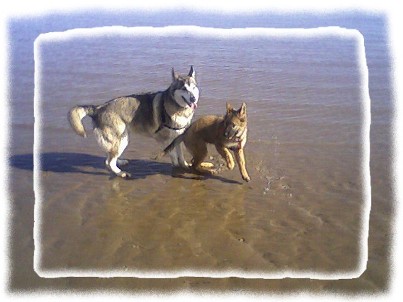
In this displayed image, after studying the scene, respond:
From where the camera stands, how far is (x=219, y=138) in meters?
6.14

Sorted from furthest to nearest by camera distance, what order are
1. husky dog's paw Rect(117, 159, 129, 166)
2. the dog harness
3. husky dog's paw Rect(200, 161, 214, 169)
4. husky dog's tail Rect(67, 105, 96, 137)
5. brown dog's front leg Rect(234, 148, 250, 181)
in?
husky dog's paw Rect(117, 159, 129, 166) → husky dog's paw Rect(200, 161, 214, 169) → the dog harness → husky dog's tail Rect(67, 105, 96, 137) → brown dog's front leg Rect(234, 148, 250, 181)

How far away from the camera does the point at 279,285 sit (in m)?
4.13

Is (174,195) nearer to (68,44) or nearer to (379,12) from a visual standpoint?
(379,12)

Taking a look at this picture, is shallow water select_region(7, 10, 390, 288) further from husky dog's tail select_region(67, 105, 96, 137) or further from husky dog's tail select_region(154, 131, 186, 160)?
husky dog's tail select_region(67, 105, 96, 137)

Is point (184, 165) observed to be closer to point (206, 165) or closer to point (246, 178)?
point (206, 165)

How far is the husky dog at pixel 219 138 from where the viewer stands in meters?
5.91

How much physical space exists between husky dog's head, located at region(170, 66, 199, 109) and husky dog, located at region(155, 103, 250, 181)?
367mm

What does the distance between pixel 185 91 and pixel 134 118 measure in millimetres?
936

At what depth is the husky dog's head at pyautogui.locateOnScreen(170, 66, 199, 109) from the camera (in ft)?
20.1

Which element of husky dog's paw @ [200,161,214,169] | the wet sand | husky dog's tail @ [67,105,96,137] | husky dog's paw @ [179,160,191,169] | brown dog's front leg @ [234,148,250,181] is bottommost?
the wet sand

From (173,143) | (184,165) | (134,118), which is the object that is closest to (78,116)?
(134,118)

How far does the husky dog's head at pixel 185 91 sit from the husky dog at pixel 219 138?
1.21ft

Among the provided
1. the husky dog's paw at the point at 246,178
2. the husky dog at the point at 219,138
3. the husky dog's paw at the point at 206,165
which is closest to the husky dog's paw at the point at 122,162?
the husky dog at the point at 219,138

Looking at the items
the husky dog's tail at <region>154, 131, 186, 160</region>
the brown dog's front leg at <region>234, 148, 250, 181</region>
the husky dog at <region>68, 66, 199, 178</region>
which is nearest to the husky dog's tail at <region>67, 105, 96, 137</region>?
the husky dog at <region>68, 66, 199, 178</region>
